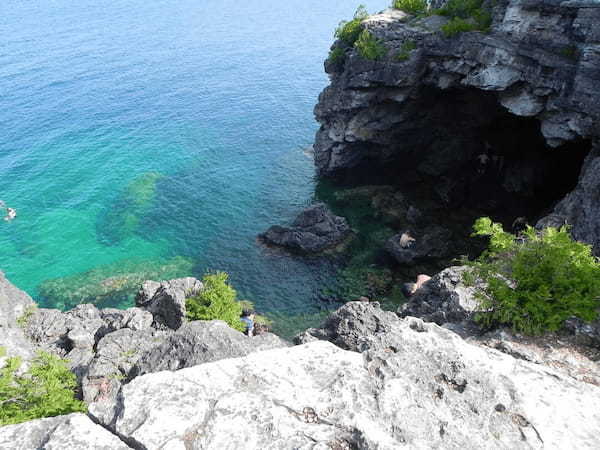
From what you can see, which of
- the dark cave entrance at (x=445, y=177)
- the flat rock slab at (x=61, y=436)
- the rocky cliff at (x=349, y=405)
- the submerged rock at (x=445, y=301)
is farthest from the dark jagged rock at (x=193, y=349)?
the dark cave entrance at (x=445, y=177)

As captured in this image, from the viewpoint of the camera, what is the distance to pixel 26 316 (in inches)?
1182

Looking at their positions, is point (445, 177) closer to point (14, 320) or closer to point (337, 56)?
point (337, 56)

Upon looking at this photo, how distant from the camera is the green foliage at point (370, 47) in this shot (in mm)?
44344

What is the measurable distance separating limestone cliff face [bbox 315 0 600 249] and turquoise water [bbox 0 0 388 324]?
10.5 m

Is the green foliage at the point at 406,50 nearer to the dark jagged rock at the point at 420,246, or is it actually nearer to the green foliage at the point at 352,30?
the green foliage at the point at 352,30

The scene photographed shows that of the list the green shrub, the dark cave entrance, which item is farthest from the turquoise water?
the green shrub

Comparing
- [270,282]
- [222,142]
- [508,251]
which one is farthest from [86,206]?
[508,251]

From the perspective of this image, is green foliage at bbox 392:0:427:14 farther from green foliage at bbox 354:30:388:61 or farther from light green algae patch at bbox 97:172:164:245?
light green algae patch at bbox 97:172:164:245

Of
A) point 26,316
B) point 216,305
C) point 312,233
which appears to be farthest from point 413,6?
point 26,316

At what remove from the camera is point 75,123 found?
6938cm

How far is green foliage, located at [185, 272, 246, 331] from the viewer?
26775 mm

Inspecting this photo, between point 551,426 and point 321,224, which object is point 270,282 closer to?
point 321,224

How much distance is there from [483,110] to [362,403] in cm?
4469

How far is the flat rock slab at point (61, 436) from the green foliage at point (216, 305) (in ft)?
60.8
